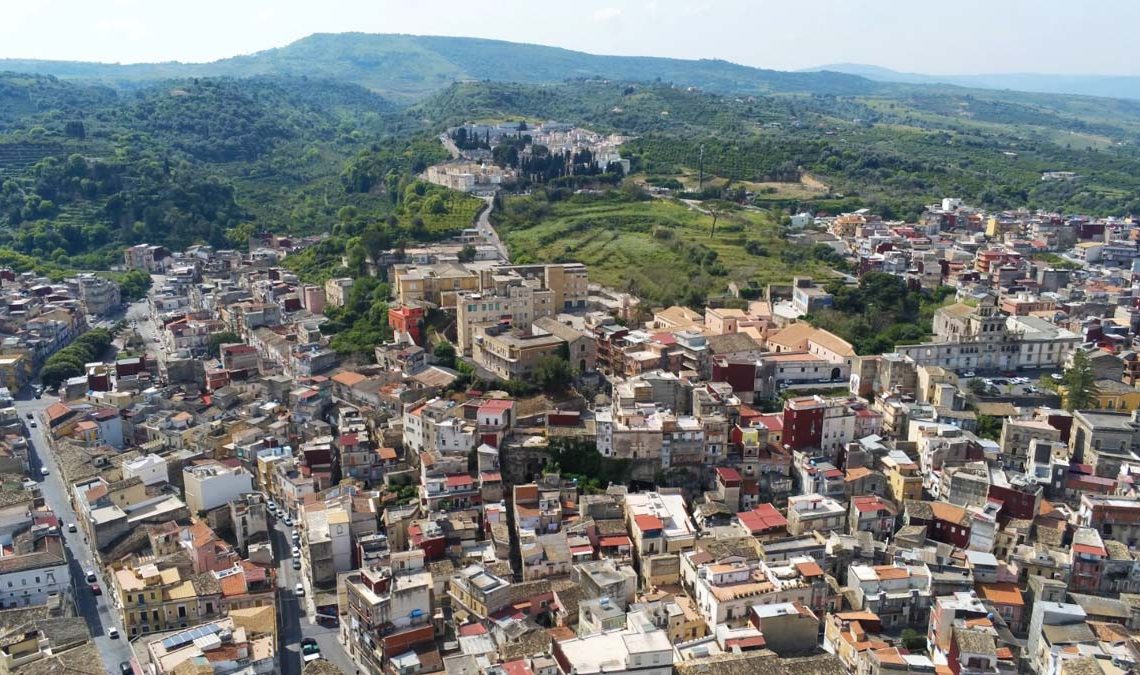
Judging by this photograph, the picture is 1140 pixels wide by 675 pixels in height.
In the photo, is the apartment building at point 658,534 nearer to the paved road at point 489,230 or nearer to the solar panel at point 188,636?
the solar panel at point 188,636

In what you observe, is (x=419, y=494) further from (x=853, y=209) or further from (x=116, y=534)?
(x=853, y=209)

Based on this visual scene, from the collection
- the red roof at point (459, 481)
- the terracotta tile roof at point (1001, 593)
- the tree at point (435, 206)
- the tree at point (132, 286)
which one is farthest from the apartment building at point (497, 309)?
the tree at point (132, 286)

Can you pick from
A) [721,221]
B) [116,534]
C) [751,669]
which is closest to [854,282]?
[721,221]

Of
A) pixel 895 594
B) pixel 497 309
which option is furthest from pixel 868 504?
pixel 497 309

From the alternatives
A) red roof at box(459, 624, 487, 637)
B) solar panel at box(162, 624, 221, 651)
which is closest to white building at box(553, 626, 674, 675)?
red roof at box(459, 624, 487, 637)

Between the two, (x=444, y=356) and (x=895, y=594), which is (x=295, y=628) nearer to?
(x=444, y=356)

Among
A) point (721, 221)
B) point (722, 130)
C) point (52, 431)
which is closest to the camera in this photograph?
point (52, 431)
